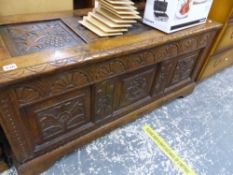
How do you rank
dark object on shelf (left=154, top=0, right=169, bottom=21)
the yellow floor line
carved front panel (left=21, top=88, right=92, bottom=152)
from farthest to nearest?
the yellow floor line → dark object on shelf (left=154, top=0, right=169, bottom=21) → carved front panel (left=21, top=88, right=92, bottom=152)

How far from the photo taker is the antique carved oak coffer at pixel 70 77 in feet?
2.44

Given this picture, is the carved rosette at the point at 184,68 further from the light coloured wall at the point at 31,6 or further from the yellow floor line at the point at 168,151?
the light coloured wall at the point at 31,6

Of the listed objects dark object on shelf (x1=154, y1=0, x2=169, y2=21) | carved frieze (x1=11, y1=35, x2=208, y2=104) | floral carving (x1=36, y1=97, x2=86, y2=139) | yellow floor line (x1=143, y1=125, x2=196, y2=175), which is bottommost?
yellow floor line (x1=143, y1=125, x2=196, y2=175)

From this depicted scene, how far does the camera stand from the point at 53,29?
3.19 ft

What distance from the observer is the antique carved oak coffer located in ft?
2.44

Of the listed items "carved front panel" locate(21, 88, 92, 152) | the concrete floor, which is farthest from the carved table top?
the concrete floor

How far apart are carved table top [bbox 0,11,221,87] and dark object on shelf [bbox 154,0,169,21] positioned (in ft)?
0.25

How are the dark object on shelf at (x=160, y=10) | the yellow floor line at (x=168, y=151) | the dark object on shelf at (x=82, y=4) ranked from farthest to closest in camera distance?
the dark object on shelf at (x=82, y=4) < the yellow floor line at (x=168, y=151) < the dark object on shelf at (x=160, y=10)

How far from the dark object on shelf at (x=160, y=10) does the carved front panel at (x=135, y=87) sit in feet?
0.98

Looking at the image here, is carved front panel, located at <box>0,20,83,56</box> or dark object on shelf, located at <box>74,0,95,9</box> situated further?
dark object on shelf, located at <box>74,0,95,9</box>

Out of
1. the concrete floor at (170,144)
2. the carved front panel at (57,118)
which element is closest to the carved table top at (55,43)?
the carved front panel at (57,118)

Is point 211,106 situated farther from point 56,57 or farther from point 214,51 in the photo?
point 56,57

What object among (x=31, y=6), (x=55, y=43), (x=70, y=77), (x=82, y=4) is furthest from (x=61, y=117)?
(x=82, y=4)

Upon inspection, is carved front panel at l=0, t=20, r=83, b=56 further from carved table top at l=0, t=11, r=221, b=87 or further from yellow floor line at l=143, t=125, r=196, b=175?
yellow floor line at l=143, t=125, r=196, b=175
